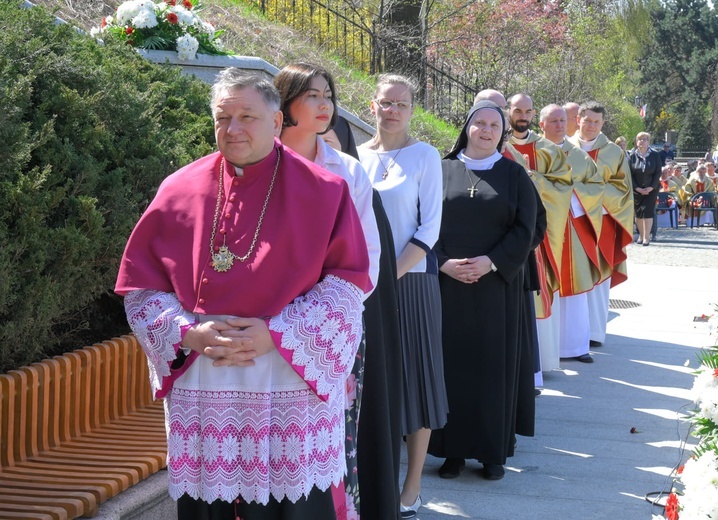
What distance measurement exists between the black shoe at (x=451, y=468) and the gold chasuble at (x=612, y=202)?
448cm

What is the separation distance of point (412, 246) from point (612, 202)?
223 inches

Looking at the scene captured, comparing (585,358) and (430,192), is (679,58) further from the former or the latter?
(430,192)

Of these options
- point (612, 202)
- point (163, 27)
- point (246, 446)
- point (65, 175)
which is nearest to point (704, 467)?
point (246, 446)

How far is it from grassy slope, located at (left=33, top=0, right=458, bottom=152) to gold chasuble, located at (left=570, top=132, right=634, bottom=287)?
4494mm

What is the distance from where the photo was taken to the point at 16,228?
4520mm

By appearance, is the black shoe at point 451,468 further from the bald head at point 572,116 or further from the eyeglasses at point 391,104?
the bald head at point 572,116

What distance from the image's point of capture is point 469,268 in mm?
6012

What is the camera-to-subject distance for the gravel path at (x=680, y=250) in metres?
18.6

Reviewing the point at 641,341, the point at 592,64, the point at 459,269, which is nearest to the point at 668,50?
the point at 592,64

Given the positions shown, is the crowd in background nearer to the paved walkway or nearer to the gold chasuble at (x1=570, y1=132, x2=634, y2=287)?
the paved walkway

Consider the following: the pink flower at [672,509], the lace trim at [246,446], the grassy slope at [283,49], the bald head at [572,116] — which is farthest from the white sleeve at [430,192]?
the grassy slope at [283,49]

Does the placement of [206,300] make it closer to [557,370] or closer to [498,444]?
[498,444]

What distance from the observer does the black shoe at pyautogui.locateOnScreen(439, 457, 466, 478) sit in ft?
20.3

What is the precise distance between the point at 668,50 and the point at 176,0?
70662mm
